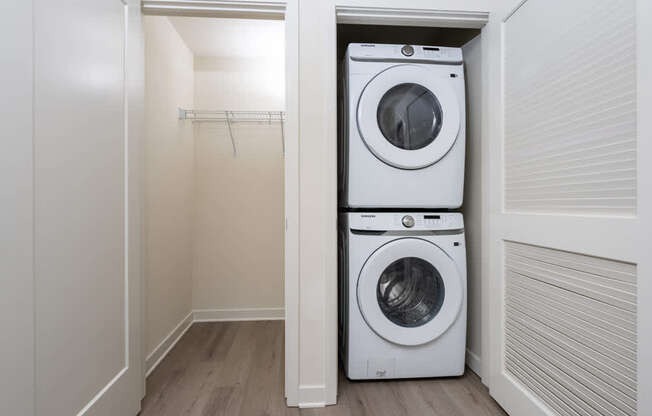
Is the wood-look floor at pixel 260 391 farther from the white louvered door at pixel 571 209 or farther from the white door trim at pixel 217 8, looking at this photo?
the white door trim at pixel 217 8

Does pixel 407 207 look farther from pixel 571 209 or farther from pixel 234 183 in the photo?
pixel 234 183

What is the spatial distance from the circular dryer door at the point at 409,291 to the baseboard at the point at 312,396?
0.38 m

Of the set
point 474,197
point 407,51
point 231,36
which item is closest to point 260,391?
point 474,197

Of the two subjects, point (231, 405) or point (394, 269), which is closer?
point (231, 405)

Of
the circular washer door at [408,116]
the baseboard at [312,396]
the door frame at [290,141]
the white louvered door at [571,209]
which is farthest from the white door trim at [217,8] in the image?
the baseboard at [312,396]

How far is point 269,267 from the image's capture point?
2.73 metres

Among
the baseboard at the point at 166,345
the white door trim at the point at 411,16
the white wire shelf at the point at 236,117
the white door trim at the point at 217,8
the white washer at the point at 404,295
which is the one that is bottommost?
the baseboard at the point at 166,345

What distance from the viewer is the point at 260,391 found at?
167 cm

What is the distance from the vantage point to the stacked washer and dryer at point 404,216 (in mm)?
1713

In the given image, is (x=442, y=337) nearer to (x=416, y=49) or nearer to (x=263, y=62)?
(x=416, y=49)

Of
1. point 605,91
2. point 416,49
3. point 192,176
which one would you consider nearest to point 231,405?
point 192,176

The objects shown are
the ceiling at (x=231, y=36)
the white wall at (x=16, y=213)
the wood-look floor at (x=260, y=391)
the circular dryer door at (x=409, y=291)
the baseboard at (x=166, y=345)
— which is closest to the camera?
the white wall at (x=16, y=213)

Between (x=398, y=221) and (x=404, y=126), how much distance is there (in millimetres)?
495

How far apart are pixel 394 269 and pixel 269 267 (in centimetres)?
126
